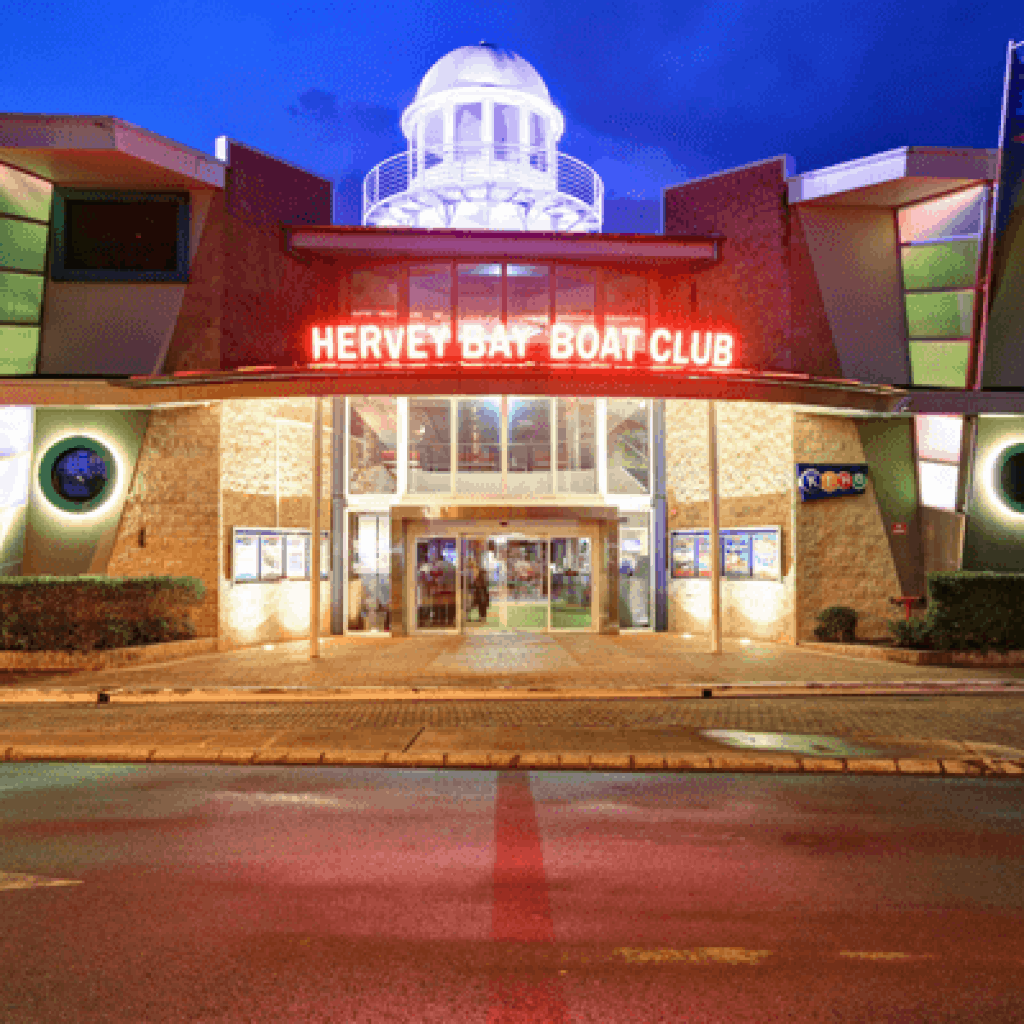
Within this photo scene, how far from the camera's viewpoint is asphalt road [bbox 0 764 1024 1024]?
386 cm

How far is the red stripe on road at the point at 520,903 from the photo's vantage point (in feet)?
12.3

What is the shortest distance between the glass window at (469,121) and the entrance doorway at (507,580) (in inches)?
444

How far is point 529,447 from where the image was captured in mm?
20234

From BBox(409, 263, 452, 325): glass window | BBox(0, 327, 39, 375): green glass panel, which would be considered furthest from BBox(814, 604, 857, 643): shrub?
BBox(0, 327, 39, 375): green glass panel

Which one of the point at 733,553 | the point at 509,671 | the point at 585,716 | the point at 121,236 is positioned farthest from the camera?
the point at 733,553

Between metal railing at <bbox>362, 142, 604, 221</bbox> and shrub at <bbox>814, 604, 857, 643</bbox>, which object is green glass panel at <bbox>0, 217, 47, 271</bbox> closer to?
metal railing at <bbox>362, 142, 604, 221</bbox>

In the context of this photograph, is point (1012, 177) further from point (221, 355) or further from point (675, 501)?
point (221, 355)

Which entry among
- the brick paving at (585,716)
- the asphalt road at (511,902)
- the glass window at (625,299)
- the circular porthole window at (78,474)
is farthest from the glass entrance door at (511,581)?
the asphalt road at (511,902)

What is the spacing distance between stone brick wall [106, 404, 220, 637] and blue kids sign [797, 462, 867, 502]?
41.3 feet

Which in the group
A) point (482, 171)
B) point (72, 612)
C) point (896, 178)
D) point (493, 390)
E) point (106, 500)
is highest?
point (482, 171)

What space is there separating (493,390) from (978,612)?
32.1ft

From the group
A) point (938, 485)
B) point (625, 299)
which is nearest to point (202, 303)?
point (625, 299)

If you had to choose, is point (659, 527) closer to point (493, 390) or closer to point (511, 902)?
point (493, 390)

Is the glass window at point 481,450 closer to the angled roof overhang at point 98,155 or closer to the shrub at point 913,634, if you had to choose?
the angled roof overhang at point 98,155
